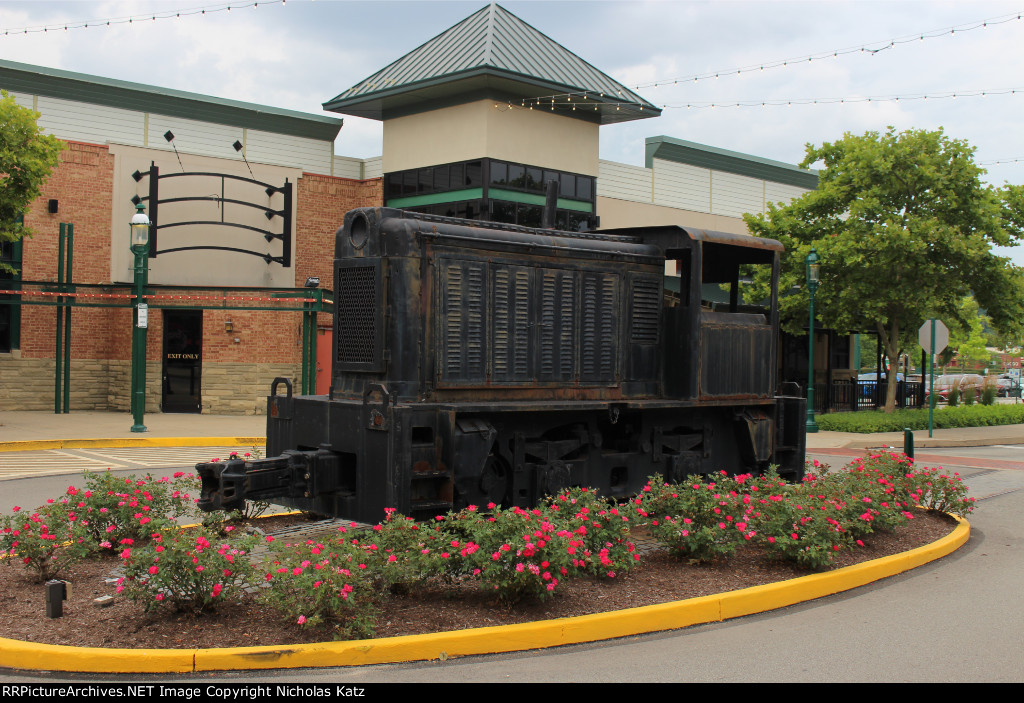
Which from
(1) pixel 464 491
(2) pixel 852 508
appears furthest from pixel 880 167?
(1) pixel 464 491

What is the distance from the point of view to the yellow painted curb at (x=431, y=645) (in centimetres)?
530

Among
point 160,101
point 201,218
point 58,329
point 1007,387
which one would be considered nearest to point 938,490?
point 58,329

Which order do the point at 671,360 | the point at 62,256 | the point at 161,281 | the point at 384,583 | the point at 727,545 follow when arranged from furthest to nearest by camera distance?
the point at 161,281 → the point at 62,256 → the point at 671,360 → the point at 727,545 → the point at 384,583

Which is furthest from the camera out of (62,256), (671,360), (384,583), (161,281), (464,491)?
(161,281)

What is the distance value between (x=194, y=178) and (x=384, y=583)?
23.4m

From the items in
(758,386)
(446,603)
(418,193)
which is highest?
(418,193)

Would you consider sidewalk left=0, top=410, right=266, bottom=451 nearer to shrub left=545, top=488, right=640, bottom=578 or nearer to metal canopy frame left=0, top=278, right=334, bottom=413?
metal canopy frame left=0, top=278, right=334, bottom=413

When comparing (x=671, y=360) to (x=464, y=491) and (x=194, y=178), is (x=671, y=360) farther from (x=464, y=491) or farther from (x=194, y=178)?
(x=194, y=178)

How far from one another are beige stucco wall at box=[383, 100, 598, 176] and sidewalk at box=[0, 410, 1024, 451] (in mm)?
9361

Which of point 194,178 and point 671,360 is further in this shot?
point 194,178

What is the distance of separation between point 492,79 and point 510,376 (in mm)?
18190

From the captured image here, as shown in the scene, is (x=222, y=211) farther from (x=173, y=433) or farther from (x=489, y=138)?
(x=173, y=433)

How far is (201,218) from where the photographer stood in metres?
27.2

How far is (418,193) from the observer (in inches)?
1115
